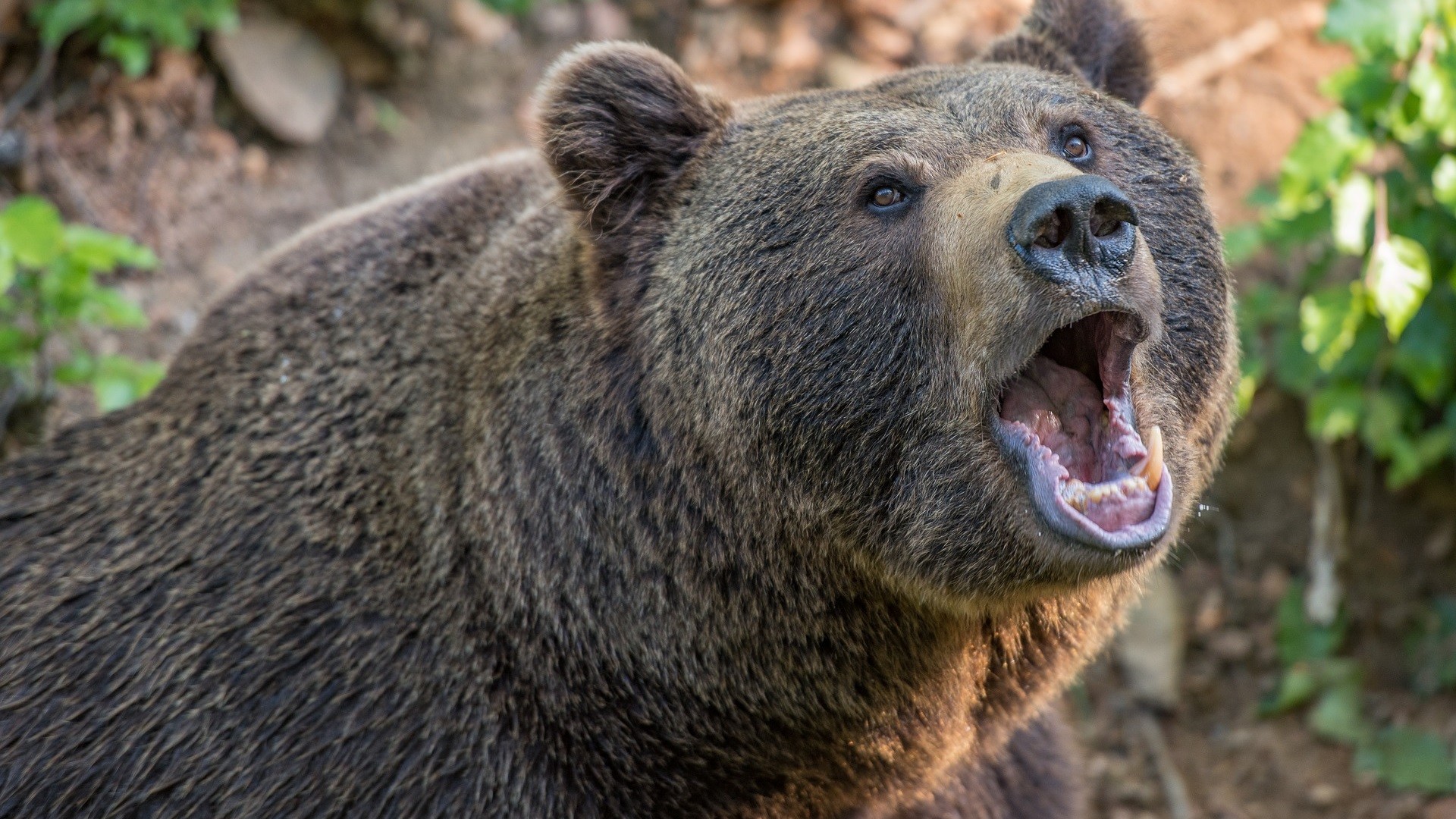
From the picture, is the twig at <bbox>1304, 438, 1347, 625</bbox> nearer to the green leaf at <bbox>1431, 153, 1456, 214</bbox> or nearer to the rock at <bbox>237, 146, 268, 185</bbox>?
the green leaf at <bbox>1431, 153, 1456, 214</bbox>

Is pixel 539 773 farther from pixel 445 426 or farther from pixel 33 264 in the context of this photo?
pixel 33 264

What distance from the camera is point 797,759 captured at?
349 cm

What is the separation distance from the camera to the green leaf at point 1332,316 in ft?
17.4

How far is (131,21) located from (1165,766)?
5743mm

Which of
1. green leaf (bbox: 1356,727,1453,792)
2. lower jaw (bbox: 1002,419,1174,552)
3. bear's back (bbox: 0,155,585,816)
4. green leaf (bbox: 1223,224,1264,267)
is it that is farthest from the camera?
green leaf (bbox: 1356,727,1453,792)

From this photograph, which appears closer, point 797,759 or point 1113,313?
point 1113,313

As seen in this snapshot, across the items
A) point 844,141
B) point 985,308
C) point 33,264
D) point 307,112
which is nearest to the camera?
point 985,308

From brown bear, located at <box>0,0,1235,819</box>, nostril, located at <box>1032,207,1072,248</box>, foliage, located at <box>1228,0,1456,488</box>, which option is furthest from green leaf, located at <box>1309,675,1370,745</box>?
nostril, located at <box>1032,207,1072,248</box>

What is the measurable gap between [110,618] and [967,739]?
91.2 inches

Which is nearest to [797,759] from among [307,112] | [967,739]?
[967,739]

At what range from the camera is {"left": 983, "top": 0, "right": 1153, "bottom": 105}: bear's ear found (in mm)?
3848

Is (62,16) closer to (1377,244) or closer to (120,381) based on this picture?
(120,381)

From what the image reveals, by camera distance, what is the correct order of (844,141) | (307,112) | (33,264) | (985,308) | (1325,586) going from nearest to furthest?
1. (985,308)
2. (844,141)
3. (33,264)
4. (1325,586)
5. (307,112)

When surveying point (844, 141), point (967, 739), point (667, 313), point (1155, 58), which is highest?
point (1155, 58)
